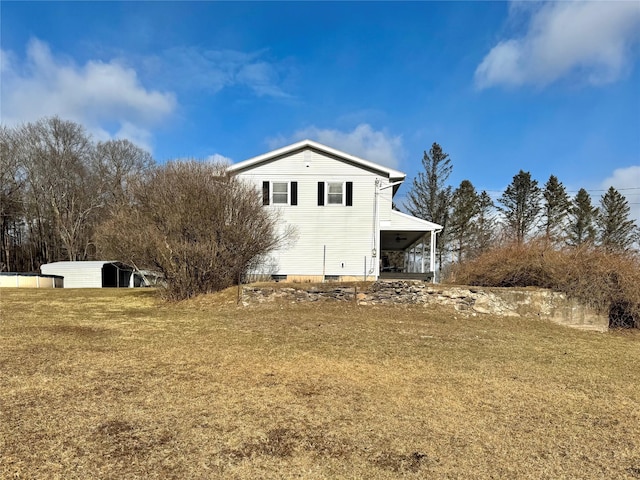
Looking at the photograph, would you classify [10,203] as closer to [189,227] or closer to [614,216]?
[189,227]

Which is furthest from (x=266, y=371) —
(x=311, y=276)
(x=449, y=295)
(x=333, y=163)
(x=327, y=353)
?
(x=333, y=163)

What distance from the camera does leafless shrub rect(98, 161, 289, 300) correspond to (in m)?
11.4

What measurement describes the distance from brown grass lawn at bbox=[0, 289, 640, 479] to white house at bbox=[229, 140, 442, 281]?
883 cm

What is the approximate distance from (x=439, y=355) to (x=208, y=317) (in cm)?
550

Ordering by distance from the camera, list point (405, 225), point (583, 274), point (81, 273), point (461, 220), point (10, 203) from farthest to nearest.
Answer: point (461, 220) < point (10, 203) < point (81, 273) < point (405, 225) < point (583, 274)

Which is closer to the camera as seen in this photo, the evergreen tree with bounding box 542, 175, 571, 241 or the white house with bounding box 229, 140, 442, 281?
the white house with bounding box 229, 140, 442, 281

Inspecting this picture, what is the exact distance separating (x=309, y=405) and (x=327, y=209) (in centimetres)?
1292

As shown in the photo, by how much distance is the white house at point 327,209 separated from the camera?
16.3 m

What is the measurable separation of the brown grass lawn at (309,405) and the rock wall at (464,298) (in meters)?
2.63

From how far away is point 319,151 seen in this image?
54.0ft

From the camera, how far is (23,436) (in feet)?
Result: 9.65

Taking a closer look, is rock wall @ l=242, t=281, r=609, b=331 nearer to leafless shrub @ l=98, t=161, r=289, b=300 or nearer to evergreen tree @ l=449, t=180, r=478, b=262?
leafless shrub @ l=98, t=161, r=289, b=300

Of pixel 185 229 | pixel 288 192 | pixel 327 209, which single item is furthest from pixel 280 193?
pixel 185 229

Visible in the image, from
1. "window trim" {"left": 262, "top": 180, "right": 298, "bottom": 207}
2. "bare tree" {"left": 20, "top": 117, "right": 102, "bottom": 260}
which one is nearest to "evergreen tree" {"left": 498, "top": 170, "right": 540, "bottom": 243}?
"window trim" {"left": 262, "top": 180, "right": 298, "bottom": 207}
